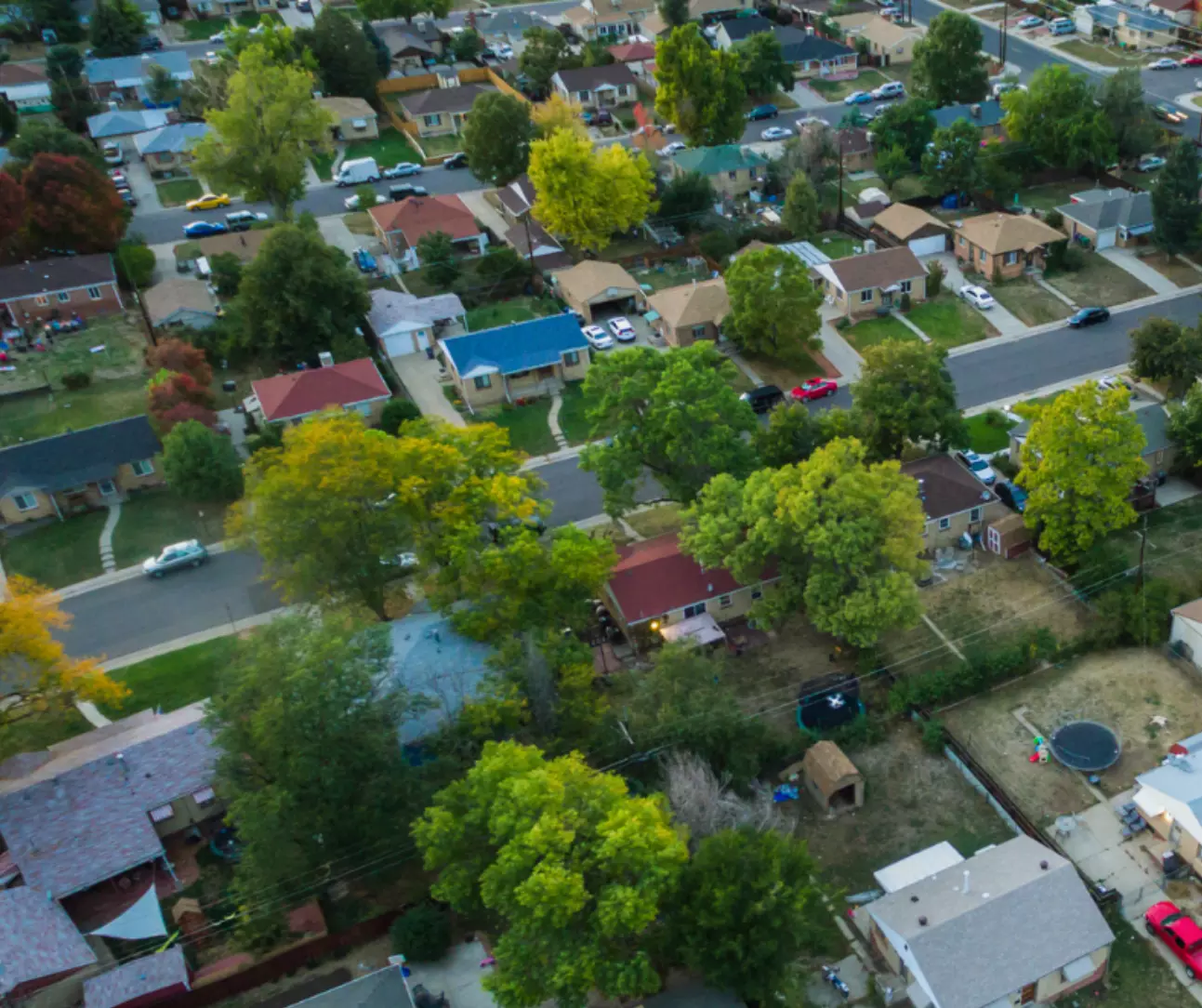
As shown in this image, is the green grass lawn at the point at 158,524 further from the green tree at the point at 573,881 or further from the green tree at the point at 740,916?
the green tree at the point at 740,916

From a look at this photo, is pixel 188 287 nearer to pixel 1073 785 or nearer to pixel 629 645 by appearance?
pixel 629 645

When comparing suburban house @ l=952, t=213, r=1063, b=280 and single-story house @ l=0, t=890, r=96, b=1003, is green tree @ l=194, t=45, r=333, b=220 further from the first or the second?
single-story house @ l=0, t=890, r=96, b=1003

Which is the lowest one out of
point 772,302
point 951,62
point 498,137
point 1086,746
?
point 1086,746

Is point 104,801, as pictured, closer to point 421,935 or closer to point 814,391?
point 421,935

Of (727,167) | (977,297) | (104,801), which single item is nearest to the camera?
(104,801)

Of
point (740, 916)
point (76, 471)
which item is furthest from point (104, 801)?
point (76, 471)

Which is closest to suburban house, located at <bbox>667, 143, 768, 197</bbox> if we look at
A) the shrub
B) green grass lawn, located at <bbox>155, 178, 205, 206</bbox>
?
green grass lawn, located at <bbox>155, 178, 205, 206</bbox>
